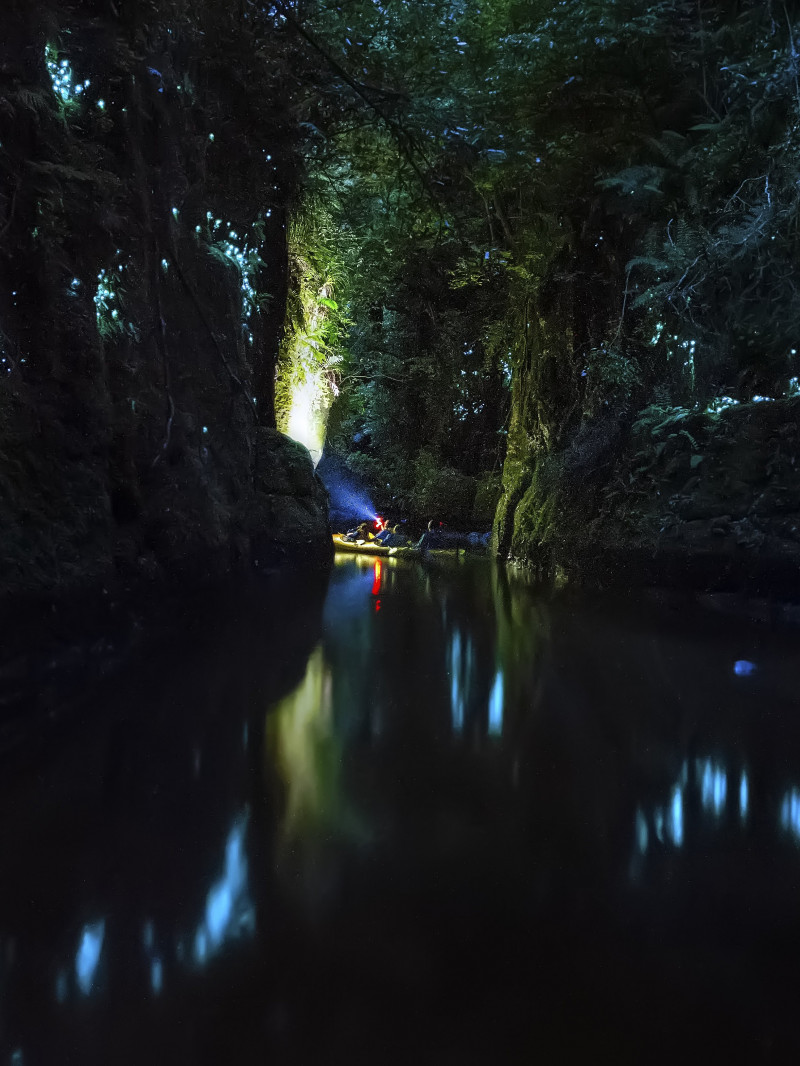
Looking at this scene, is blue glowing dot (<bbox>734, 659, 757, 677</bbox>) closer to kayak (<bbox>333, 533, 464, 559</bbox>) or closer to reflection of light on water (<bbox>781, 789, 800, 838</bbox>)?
reflection of light on water (<bbox>781, 789, 800, 838</bbox>)

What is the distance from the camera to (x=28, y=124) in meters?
5.79

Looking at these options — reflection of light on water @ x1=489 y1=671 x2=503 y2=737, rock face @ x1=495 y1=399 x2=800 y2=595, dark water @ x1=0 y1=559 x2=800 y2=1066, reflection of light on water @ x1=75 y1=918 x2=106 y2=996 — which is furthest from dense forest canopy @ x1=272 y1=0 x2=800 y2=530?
reflection of light on water @ x1=75 y1=918 x2=106 y2=996

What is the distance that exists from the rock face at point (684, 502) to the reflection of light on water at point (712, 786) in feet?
16.9

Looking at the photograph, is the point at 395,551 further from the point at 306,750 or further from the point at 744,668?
the point at 306,750

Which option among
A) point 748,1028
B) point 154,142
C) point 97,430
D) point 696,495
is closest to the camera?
point 748,1028

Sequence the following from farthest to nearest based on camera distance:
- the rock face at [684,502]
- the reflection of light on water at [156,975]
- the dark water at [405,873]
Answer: the rock face at [684,502]
the reflection of light on water at [156,975]
the dark water at [405,873]

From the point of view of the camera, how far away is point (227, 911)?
2.13 meters

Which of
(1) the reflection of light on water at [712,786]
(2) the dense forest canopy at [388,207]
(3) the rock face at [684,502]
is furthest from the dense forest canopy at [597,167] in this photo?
(1) the reflection of light on water at [712,786]

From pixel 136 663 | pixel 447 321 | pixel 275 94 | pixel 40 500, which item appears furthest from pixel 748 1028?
pixel 447 321

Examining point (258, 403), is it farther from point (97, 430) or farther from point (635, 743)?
point (635, 743)

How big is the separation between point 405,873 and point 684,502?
741 centimetres

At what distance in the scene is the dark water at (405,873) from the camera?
1701mm

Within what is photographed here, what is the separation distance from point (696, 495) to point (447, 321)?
11941 millimetres

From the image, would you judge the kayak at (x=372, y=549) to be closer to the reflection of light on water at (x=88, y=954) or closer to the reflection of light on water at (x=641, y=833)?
the reflection of light on water at (x=641, y=833)
